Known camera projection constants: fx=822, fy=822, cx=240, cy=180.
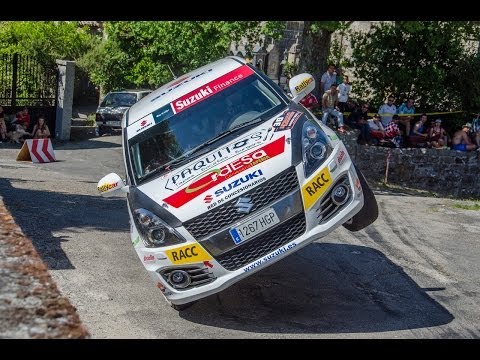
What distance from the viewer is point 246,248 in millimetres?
7703

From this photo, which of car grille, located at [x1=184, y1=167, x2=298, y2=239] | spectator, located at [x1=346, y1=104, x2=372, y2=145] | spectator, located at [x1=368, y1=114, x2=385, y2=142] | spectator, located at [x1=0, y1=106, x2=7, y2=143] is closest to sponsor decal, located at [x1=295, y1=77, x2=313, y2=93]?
car grille, located at [x1=184, y1=167, x2=298, y2=239]

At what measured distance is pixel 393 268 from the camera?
33.6ft

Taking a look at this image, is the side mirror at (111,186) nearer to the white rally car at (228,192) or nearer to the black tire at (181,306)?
the white rally car at (228,192)

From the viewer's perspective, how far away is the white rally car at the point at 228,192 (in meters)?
7.66

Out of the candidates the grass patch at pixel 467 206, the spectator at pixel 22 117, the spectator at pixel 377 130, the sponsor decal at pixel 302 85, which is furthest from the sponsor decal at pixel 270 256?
the spectator at pixel 22 117

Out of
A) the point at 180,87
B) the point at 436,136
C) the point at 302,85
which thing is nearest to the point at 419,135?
the point at 436,136

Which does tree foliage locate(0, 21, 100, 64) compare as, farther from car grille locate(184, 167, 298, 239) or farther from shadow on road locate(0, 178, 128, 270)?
car grille locate(184, 167, 298, 239)

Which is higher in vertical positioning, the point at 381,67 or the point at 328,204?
the point at 328,204

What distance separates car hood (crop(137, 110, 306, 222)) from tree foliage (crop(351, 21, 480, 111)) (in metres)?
16.4
